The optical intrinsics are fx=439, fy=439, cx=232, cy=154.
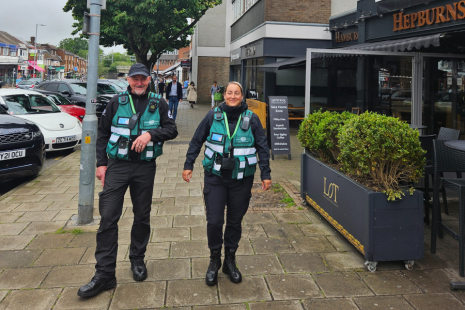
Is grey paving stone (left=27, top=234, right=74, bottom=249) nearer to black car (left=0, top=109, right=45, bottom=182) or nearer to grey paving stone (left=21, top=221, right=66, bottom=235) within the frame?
grey paving stone (left=21, top=221, right=66, bottom=235)

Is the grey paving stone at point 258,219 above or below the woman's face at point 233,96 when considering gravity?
below

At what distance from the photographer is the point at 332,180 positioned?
4.88 meters

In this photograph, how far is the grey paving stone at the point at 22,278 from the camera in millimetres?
3649

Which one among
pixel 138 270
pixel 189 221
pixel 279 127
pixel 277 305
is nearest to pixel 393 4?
pixel 279 127

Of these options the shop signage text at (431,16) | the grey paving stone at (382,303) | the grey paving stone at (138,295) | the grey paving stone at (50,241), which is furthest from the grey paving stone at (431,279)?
the shop signage text at (431,16)

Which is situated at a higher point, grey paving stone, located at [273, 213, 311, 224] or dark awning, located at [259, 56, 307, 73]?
dark awning, located at [259, 56, 307, 73]

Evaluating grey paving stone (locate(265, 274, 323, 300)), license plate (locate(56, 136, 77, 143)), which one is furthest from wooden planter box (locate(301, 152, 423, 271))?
license plate (locate(56, 136, 77, 143))

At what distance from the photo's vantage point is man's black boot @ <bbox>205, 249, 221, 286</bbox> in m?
3.66

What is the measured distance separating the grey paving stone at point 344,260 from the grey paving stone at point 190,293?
1216mm

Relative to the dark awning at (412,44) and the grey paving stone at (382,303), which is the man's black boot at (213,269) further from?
the dark awning at (412,44)

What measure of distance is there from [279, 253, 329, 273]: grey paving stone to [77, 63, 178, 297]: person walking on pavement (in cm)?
134

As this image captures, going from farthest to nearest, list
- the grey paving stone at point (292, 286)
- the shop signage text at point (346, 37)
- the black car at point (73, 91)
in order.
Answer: the black car at point (73, 91)
the shop signage text at point (346, 37)
the grey paving stone at point (292, 286)

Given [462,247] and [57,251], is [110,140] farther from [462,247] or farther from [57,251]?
[462,247]

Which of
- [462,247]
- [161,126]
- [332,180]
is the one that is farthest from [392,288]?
[161,126]
